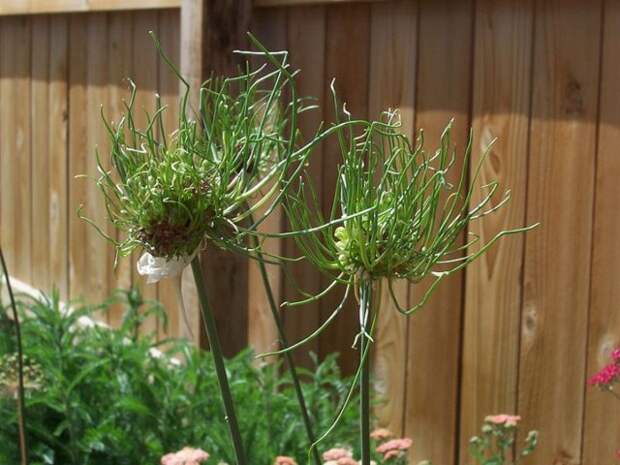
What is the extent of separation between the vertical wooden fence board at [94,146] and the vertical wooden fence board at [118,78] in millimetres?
50

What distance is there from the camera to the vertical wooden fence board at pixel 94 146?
4.97m

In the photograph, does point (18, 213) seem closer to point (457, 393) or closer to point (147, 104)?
point (147, 104)

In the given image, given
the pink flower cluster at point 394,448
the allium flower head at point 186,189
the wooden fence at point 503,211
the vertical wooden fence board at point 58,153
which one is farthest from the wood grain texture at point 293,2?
the allium flower head at point 186,189

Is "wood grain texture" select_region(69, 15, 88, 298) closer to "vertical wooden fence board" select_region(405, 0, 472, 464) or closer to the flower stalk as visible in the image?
"vertical wooden fence board" select_region(405, 0, 472, 464)

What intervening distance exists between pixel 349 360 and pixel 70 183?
2.10m

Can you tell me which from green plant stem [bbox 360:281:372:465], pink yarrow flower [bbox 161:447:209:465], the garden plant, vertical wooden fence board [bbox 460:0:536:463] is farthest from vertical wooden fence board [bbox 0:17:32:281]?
green plant stem [bbox 360:281:372:465]

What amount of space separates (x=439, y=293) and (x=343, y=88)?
713 mm

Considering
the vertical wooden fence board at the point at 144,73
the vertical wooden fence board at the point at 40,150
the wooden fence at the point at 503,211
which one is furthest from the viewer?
the vertical wooden fence board at the point at 40,150

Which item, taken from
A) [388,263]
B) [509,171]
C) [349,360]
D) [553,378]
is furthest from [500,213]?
[388,263]

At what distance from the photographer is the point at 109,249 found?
483cm

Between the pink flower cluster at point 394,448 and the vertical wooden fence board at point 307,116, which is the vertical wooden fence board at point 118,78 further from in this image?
the pink flower cluster at point 394,448

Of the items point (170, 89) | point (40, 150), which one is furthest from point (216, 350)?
point (40, 150)

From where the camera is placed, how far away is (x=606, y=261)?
8.74ft

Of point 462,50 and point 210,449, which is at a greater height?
point 462,50
